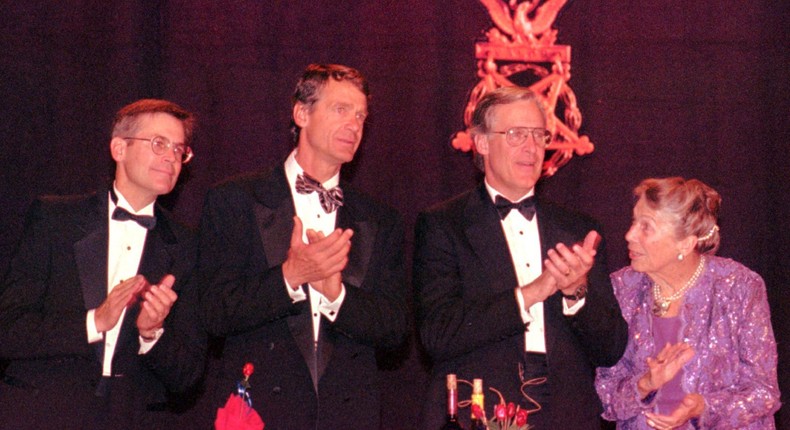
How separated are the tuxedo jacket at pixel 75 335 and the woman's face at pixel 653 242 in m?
1.62

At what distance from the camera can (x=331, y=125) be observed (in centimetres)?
373

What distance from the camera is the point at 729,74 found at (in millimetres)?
5266

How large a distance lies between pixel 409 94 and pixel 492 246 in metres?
1.66

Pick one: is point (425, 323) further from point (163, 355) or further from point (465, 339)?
point (163, 355)

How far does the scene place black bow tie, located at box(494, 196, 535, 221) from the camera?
12.2 feet

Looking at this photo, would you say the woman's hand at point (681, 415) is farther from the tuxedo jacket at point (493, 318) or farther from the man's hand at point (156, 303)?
the man's hand at point (156, 303)

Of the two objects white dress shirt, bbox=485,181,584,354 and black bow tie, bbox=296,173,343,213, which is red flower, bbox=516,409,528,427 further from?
black bow tie, bbox=296,173,343,213

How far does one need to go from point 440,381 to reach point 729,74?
8.52ft

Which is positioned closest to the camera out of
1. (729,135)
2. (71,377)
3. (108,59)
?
(71,377)

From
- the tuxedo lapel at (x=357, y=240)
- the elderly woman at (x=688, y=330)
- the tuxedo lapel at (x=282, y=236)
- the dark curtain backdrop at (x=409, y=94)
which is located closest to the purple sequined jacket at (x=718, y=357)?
the elderly woman at (x=688, y=330)

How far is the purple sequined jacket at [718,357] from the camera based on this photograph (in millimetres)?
3641

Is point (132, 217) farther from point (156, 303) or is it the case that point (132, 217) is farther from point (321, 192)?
point (321, 192)

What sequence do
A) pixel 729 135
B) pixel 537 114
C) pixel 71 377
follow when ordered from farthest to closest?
pixel 729 135 → pixel 537 114 → pixel 71 377

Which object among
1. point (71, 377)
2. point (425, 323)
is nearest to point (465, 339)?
point (425, 323)
